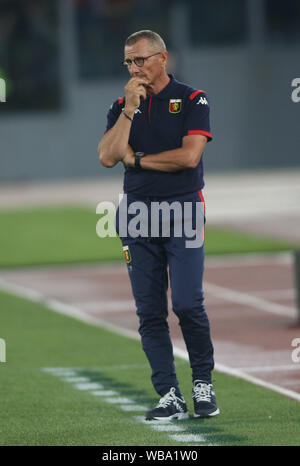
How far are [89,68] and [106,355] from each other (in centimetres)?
3106

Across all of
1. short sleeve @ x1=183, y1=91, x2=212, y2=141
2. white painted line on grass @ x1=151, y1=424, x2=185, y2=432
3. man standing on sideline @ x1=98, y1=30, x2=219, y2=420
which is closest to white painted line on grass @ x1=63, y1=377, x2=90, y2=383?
man standing on sideline @ x1=98, y1=30, x2=219, y2=420

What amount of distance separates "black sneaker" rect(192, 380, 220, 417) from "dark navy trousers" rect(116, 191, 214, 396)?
47 mm

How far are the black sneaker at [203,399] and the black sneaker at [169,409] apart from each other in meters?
0.10

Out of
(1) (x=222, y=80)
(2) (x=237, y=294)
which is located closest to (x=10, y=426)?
(2) (x=237, y=294)

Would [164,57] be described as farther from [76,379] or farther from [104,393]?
[76,379]

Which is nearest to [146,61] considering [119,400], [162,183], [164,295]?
[162,183]

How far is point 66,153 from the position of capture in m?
40.0

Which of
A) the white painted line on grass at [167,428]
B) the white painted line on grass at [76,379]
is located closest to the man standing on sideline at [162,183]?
the white painted line on grass at [167,428]

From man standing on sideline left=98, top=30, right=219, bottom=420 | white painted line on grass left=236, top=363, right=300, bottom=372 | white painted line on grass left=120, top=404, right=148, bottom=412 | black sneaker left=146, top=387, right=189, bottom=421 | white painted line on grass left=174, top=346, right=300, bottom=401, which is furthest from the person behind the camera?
white painted line on grass left=236, top=363, right=300, bottom=372

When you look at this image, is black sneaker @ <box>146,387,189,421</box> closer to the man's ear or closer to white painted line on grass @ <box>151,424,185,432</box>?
white painted line on grass @ <box>151,424,185,432</box>

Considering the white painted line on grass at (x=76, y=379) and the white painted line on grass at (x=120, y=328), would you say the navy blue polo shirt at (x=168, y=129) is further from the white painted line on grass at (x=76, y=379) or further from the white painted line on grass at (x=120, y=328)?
the white painted line on grass at (x=76, y=379)

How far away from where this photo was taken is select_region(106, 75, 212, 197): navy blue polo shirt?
23.1 feet

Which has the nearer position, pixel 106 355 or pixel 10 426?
pixel 10 426
